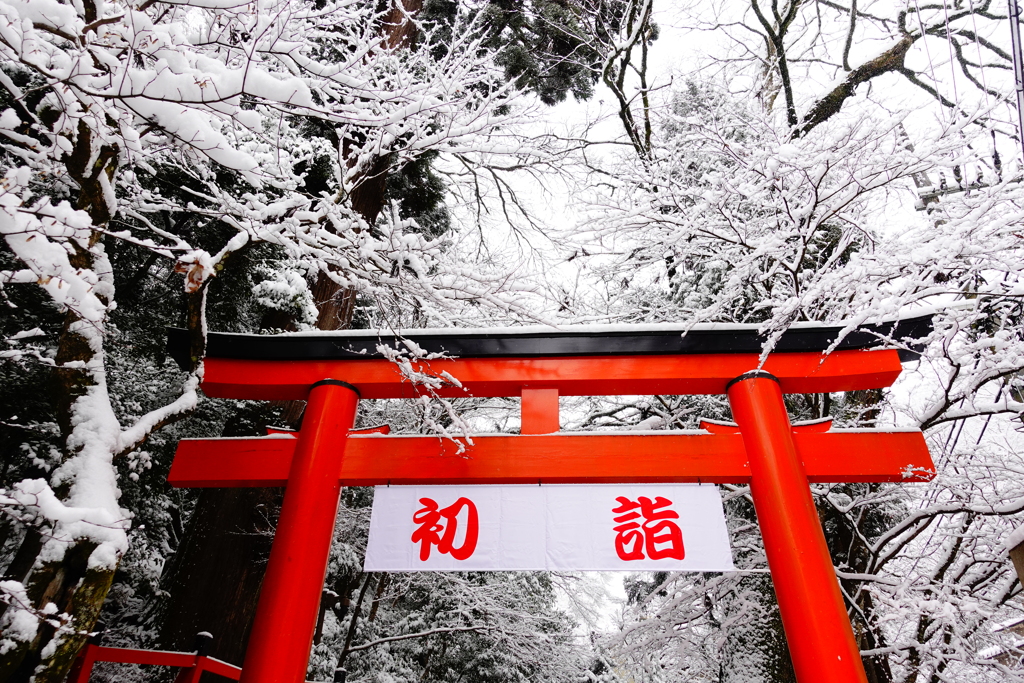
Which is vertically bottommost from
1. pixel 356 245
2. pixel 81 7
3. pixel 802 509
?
pixel 802 509

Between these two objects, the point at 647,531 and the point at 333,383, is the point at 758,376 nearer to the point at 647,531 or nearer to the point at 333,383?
the point at 647,531

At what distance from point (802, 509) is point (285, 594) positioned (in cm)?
311

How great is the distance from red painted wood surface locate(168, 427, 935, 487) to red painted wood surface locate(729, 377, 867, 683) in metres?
0.15

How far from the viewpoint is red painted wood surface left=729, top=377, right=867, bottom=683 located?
309 cm

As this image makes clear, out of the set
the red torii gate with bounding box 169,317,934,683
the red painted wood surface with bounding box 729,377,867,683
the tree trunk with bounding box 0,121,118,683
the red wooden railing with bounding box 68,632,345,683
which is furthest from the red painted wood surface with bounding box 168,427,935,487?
the tree trunk with bounding box 0,121,118,683

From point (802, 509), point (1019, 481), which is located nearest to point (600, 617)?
point (1019, 481)

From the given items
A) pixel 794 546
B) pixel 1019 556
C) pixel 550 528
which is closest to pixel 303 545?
pixel 550 528

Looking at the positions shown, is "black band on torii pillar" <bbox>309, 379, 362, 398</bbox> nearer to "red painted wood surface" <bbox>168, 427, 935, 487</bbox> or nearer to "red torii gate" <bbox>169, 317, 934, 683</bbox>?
"red torii gate" <bbox>169, 317, 934, 683</bbox>

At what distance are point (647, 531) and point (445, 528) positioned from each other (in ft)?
4.22

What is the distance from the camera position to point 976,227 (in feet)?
11.7

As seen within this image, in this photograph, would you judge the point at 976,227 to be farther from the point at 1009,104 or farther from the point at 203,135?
the point at 203,135

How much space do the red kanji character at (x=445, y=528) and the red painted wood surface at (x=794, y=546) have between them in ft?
5.98

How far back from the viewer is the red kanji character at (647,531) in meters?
3.54

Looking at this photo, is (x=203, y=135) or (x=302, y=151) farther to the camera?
(x=302, y=151)
